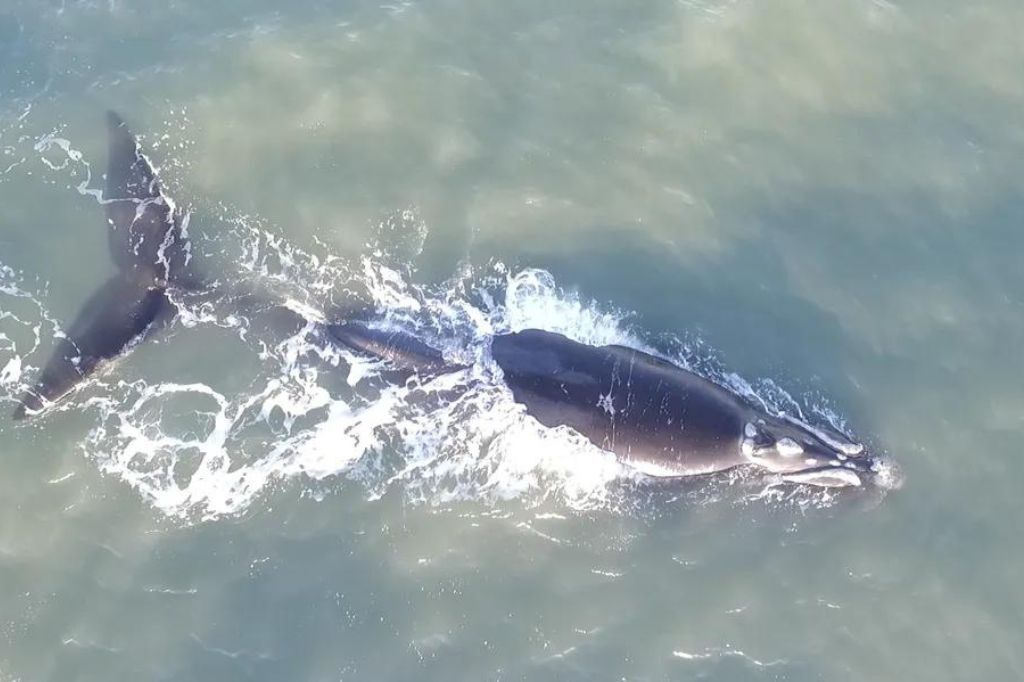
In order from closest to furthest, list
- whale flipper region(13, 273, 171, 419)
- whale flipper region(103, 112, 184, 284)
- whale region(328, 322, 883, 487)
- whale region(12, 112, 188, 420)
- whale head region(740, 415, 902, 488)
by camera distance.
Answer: whale head region(740, 415, 902, 488)
whale region(328, 322, 883, 487)
whale flipper region(13, 273, 171, 419)
whale region(12, 112, 188, 420)
whale flipper region(103, 112, 184, 284)

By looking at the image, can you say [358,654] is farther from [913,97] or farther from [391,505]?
[913,97]

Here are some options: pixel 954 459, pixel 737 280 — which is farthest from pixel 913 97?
pixel 954 459

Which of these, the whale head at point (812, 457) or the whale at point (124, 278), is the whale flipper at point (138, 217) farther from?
the whale head at point (812, 457)

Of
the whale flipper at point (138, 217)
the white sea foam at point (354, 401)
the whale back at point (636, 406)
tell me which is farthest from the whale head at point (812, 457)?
the whale flipper at point (138, 217)

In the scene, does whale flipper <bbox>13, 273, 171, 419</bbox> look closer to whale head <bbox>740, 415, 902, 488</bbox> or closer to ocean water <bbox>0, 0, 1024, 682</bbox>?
ocean water <bbox>0, 0, 1024, 682</bbox>

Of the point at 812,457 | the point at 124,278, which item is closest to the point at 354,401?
the point at 124,278

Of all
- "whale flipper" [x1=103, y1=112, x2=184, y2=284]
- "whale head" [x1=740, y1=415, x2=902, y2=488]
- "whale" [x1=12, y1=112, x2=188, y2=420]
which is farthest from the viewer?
"whale flipper" [x1=103, y1=112, x2=184, y2=284]

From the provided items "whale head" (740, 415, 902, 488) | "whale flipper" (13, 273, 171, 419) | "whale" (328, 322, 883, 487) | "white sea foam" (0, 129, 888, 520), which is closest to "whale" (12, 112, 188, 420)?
"whale flipper" (13, 273, 171, 419)
